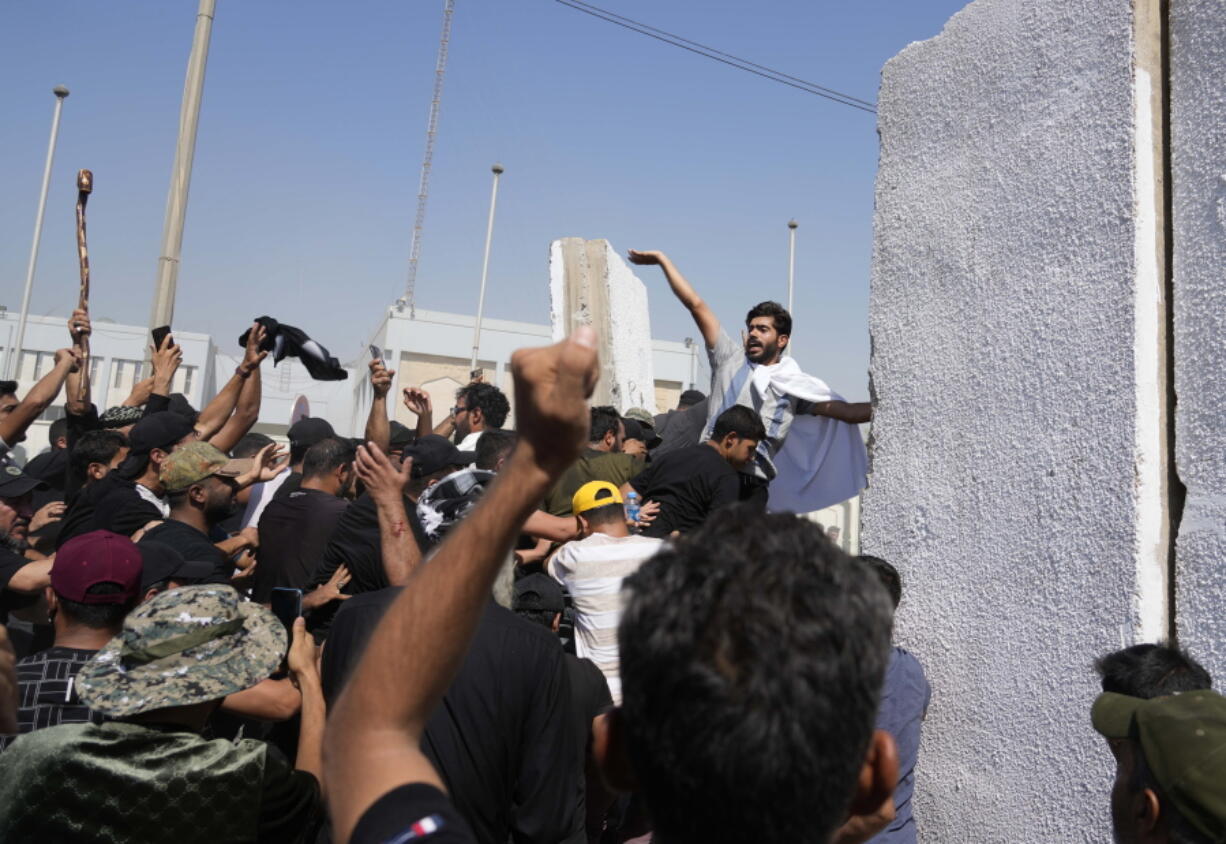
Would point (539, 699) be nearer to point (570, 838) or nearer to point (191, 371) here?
point (570, 838)

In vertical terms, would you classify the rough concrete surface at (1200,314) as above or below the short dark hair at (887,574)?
above

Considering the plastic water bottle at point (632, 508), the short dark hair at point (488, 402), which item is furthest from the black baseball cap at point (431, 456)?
the short dark hair at point (488, 402)

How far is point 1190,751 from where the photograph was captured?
1748 mm

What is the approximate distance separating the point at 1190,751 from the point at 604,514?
2449mm

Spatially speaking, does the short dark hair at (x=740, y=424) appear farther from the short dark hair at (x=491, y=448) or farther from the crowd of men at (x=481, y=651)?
the short dark hair at (x=491, y=448)

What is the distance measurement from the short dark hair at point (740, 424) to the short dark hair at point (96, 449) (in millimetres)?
3011

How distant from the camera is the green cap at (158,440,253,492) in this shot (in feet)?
14.7

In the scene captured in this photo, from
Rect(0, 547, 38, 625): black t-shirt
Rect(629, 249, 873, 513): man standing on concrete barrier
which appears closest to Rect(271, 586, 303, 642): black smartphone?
Rect(0, 547, 38, 625): black t-shirt

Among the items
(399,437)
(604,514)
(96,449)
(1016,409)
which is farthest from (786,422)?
(96,449)

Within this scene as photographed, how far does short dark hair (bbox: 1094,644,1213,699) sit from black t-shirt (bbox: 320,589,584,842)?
145cm

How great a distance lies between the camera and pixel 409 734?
120 centimetres

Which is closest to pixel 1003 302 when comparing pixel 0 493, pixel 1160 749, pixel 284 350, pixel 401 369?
pixel 1160 749

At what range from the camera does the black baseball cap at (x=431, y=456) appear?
4.39 m

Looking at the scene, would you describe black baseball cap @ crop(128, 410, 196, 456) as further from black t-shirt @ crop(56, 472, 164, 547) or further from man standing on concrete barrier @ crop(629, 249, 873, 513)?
man standing on concrete barrier @ crop(629, 249, 873, 513)
